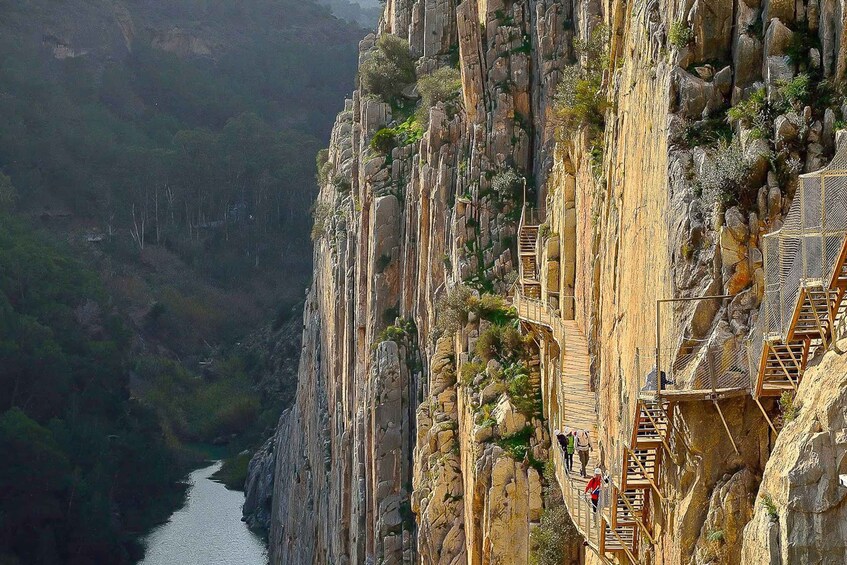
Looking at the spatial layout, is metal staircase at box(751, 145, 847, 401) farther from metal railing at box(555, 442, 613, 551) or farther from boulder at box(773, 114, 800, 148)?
metal railing at box(555, 442, 613, 551)

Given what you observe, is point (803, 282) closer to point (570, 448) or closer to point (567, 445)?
point (570, 448)

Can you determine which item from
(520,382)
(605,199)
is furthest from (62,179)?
(605,199)

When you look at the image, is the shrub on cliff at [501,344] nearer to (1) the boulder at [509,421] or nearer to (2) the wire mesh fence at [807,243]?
(1) the boulder at [509,421]

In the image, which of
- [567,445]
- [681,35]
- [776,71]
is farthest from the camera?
[567,445]

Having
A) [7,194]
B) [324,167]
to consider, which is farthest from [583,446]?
[7,194]

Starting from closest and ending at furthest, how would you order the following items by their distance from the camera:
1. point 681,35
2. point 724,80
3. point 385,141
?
point 724,80, point 681,35, point 385,141

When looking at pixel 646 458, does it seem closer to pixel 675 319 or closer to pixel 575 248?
pixel 675 319

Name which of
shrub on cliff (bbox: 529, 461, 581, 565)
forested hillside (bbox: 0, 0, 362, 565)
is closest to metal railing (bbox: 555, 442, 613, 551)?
shrub on cliff (bbox: 529, 461, 581, 565)
